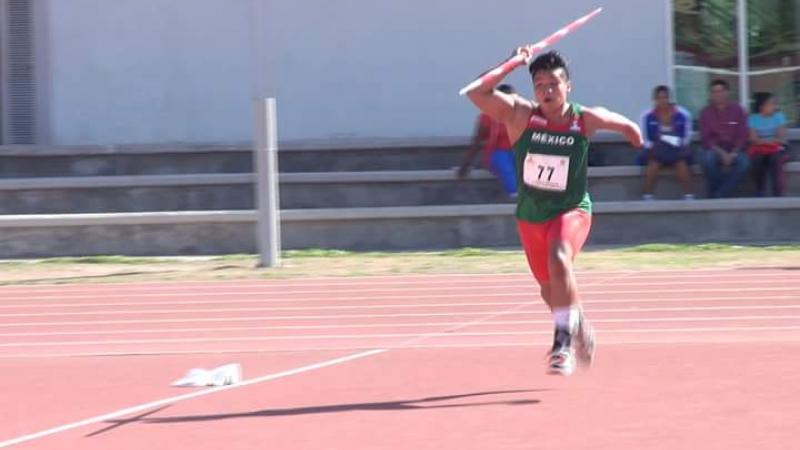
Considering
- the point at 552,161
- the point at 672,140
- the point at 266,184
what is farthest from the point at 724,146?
the point at 552,161

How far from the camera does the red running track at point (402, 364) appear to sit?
22.9 feet

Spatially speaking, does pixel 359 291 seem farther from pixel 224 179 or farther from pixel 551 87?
pixel 551 87

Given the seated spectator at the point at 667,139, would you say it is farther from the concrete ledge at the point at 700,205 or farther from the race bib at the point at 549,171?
the race bib at the point at 549,171

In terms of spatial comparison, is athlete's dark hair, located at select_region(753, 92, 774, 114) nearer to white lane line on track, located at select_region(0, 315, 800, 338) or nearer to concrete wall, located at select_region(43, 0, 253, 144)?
concrete wall, located at select_region(43, 0, 253, 144)

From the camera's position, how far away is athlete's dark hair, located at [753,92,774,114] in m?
17.6

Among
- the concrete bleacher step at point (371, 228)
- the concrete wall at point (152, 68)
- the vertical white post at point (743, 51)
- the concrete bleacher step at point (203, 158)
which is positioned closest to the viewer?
the concrete bleacher step at point (371, 228)

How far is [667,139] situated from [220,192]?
5.77 metres

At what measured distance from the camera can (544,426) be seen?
6.99 m

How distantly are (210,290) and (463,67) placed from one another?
7.19 meters

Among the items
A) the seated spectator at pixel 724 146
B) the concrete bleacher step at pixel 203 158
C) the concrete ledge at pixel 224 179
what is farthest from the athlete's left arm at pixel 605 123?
the concrete bleacher step at pixel 203 158

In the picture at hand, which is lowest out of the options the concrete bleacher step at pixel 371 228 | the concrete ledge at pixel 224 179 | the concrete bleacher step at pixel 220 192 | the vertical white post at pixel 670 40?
the concrete bleacher step at pixel 371 228

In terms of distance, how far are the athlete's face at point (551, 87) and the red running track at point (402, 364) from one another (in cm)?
167

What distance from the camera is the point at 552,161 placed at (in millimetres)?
8117

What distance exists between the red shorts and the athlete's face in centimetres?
66
